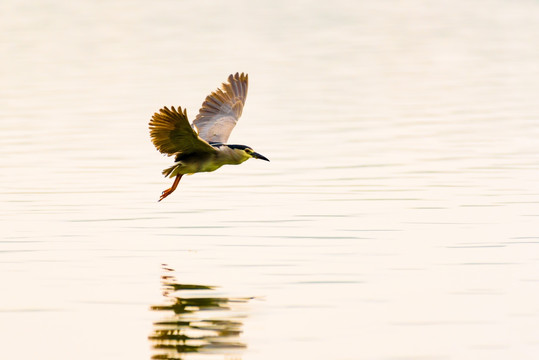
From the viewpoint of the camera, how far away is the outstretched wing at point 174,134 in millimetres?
15768

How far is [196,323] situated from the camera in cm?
1200

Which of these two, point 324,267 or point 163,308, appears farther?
point 324,267

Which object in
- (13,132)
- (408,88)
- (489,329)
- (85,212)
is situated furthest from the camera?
(408,88)

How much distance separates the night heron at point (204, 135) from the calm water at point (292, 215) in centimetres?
84

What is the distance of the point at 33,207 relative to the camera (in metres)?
19.1

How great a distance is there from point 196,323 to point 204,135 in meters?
7.37

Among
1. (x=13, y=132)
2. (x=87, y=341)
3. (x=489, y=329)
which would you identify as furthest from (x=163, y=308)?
(x=13, y=132)

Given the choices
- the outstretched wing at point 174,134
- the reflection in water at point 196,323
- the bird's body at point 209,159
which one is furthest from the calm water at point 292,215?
the outstretched wing at point 174,134

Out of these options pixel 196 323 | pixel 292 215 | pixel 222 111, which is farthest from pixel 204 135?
pixel 196 323

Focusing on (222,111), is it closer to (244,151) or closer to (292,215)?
(292,215)

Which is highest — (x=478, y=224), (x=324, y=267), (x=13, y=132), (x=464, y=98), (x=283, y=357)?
(x=464, y=98)

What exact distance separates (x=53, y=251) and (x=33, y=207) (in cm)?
353

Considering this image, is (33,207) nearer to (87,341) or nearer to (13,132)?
(87,341)

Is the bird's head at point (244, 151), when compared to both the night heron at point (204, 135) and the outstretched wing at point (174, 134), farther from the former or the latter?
the outstretched wing at point (174, 134)
